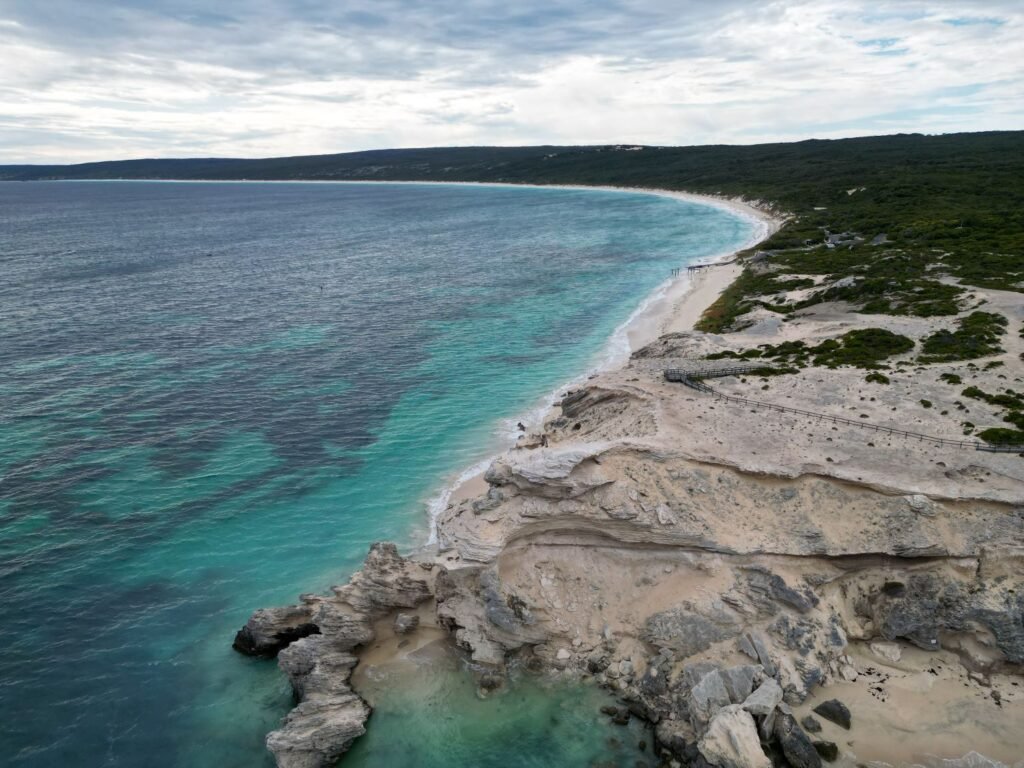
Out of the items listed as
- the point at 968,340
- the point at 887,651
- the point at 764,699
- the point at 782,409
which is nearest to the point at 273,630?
the point at 764,699

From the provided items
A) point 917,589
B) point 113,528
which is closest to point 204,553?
point 113,528

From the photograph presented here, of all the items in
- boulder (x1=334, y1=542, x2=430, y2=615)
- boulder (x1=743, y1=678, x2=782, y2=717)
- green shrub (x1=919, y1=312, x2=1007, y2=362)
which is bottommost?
boulder (x1=743, y1=678, x2=782, y2=717)

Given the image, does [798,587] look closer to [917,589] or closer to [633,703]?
[917,589]

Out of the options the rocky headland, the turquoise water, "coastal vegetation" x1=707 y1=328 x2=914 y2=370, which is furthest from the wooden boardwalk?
the turquoise water

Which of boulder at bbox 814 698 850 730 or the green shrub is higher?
the green shrub

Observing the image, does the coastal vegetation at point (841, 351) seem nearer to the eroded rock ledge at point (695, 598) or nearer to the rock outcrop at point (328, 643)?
the eroded rock ledge at point (695, 598)

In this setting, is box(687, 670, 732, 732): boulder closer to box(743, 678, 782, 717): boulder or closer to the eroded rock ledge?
the eroded rock ledge
